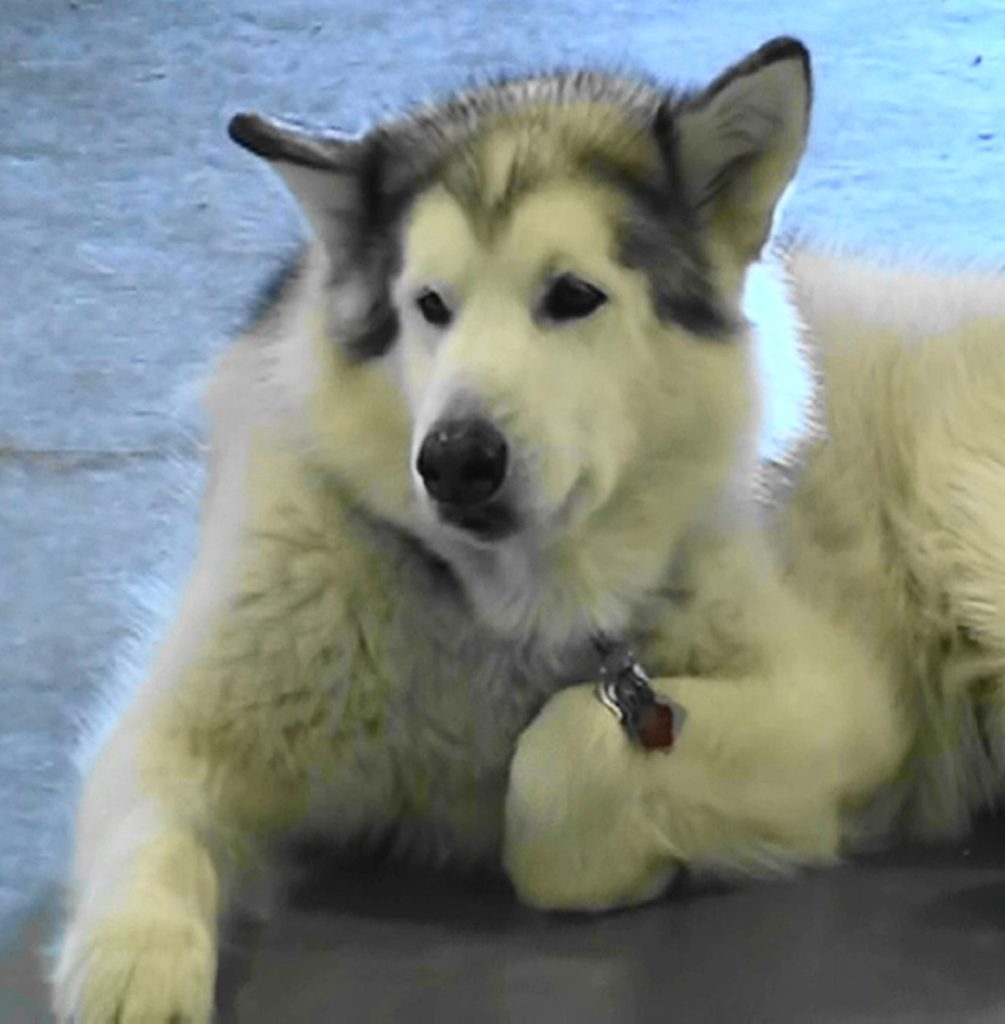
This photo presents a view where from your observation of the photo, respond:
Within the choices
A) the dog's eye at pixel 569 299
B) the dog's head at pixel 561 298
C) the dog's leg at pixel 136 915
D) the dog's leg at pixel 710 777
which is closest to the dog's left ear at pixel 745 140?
the dog's head at pixel 561 298

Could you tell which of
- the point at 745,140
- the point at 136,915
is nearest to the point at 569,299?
the point at 745,140

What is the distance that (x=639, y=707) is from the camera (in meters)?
1.74

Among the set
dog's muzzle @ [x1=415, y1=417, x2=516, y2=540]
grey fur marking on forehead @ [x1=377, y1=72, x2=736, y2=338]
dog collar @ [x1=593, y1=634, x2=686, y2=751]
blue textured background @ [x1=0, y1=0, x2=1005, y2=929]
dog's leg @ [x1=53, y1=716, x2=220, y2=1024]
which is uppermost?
grey fur marking on forehead @ [x1=377, y1=72, x2=736, y2=338]

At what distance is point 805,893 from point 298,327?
25.2 inches

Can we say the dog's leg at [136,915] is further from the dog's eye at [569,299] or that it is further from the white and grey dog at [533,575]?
the dog's eye at [569,299]

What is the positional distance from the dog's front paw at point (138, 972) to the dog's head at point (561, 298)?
1.18ft

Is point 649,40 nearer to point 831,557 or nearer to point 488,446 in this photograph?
point 831,557

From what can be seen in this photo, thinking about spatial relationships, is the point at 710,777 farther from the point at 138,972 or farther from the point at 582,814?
the point at 138,972

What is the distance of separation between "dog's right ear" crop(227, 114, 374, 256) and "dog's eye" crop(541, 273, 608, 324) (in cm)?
21

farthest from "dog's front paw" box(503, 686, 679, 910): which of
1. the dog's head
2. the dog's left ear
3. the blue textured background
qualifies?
the blue textured background

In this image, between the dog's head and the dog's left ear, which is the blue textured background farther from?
the dog's left ear

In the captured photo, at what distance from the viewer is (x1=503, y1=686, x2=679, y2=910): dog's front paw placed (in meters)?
1.70

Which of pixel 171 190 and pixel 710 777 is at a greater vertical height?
pixel 710 777

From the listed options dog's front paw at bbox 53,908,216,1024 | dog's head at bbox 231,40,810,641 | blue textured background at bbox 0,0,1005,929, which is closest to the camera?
dog's front paw at bbox 53,908,216,1024
